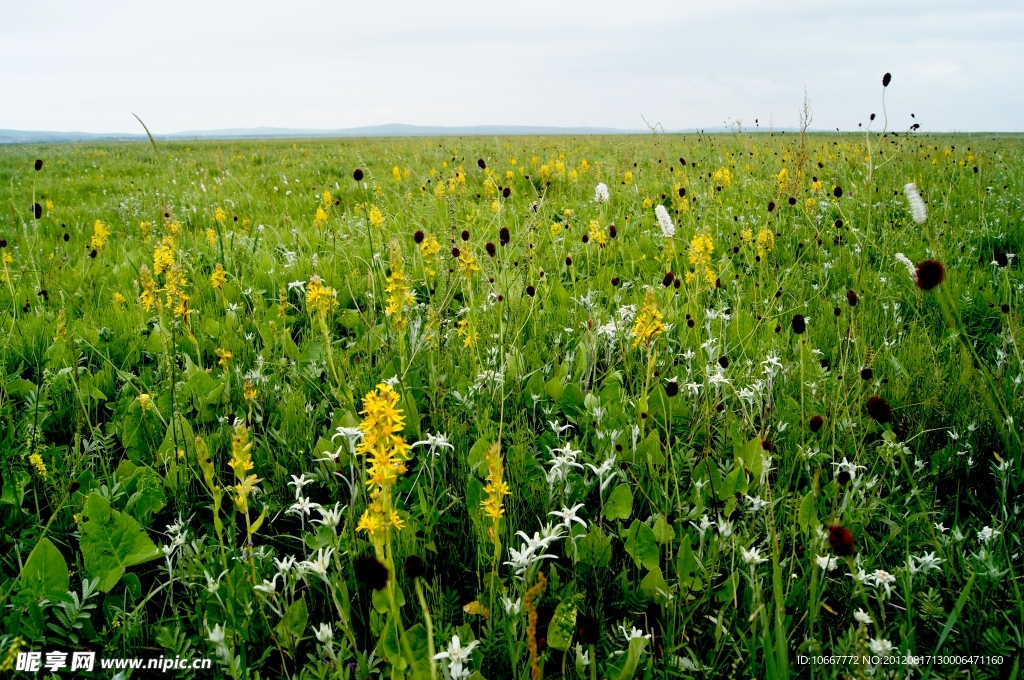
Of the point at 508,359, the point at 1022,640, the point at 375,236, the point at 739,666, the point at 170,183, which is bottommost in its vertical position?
the point at 739,666

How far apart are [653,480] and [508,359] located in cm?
92

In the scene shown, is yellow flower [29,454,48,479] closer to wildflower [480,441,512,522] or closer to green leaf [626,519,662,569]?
wildflower [480,441,512,522]

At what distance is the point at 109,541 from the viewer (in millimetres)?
1811

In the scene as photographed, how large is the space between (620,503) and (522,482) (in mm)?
337

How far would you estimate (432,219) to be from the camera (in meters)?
5.73

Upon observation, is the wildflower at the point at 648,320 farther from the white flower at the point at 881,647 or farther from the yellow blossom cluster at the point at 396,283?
the white flower at the point at 881,647

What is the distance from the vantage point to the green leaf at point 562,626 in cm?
148

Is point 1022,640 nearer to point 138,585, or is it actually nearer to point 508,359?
point 508,359

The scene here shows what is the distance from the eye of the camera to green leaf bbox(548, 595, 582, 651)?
4.87 feet

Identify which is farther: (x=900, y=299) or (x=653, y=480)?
(x=900, y=299)

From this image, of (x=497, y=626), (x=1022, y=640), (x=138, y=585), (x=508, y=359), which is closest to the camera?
(x=1022, y=640)

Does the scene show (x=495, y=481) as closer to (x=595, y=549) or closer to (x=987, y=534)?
(x=595, y=549)

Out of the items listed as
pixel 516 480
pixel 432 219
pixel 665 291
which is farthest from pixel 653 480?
pixel 432 219

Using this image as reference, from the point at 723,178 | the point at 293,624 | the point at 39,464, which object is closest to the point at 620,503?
the point at 293,624
